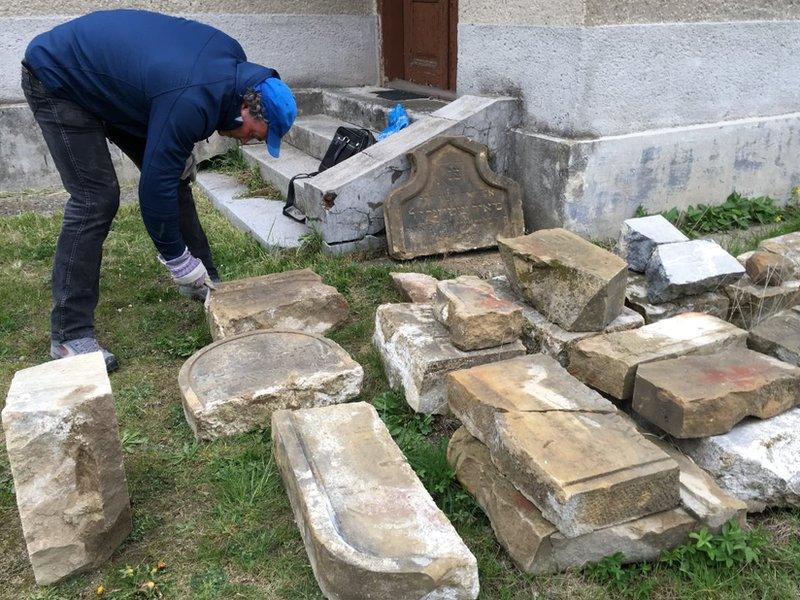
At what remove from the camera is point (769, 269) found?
11.0ft

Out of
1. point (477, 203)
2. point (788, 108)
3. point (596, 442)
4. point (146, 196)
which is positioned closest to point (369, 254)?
point (477, 203)

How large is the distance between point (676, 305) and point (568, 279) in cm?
68

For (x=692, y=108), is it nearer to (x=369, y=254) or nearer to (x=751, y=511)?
(x=369, y=254)

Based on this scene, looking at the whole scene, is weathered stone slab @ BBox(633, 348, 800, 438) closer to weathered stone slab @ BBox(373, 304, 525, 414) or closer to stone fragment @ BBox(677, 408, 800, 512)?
stone fragment @ BBox(677, 408, 800, 512)

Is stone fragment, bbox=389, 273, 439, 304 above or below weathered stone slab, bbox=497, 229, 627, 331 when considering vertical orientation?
below

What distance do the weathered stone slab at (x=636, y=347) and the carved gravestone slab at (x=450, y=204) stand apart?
5.50ft

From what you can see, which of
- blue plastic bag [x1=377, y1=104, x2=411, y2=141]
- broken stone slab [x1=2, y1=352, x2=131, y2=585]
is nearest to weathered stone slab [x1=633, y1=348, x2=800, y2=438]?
broken stone slab [x1=2, y1=352, x2=131, y2=585]

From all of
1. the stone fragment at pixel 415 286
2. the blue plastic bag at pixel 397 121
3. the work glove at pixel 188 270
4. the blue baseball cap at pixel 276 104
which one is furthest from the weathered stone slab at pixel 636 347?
the blue plastic bag at pixel 397 121

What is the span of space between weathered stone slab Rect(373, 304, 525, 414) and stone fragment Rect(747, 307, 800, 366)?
3.20ft

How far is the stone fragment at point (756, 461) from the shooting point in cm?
226

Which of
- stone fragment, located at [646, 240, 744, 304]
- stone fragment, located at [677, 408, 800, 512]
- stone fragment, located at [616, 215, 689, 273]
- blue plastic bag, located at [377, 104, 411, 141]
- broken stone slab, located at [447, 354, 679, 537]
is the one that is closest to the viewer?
broken stone slab, located at [447, 354, 679, 537]

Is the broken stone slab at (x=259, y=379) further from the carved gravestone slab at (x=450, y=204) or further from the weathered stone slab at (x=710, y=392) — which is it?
the carved gravestone slab at (x=450, y=204)

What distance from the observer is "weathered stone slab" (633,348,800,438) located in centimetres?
233

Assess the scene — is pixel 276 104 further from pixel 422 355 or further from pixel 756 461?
pixel 756 461
